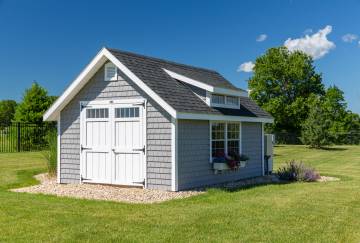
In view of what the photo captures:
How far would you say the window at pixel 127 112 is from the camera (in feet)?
40.0

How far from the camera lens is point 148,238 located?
667 cm

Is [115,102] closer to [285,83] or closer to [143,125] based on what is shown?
[143,125]

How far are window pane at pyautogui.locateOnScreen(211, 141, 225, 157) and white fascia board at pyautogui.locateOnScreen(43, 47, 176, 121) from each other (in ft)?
8.32

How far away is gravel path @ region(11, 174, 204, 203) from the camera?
415 inches

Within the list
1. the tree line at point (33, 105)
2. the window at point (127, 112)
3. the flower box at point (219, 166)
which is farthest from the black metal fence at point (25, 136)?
the flower box at point (219, 166)

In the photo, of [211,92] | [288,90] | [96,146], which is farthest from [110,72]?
[288,90]

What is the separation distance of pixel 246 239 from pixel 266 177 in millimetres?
8958

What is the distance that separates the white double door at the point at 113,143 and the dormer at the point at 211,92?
182 cm

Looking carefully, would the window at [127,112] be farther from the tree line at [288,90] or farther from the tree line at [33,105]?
the tree line at [288,90]

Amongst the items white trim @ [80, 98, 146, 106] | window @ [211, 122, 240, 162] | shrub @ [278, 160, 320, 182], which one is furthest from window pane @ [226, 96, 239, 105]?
white trim @ [80, 98, 146, 106]

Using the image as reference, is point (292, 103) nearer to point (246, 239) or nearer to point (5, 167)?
point (5, 167)

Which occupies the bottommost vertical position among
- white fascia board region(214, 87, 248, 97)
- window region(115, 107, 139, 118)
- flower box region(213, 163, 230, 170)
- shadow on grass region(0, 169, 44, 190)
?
shadow on grass region(0, 169, 44, 190)

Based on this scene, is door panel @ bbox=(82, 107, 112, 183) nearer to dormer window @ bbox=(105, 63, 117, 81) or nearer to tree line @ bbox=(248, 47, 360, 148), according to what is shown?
dormer window @ bbox=(105, 63, 117, 81)

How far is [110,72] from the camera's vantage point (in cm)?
1262
